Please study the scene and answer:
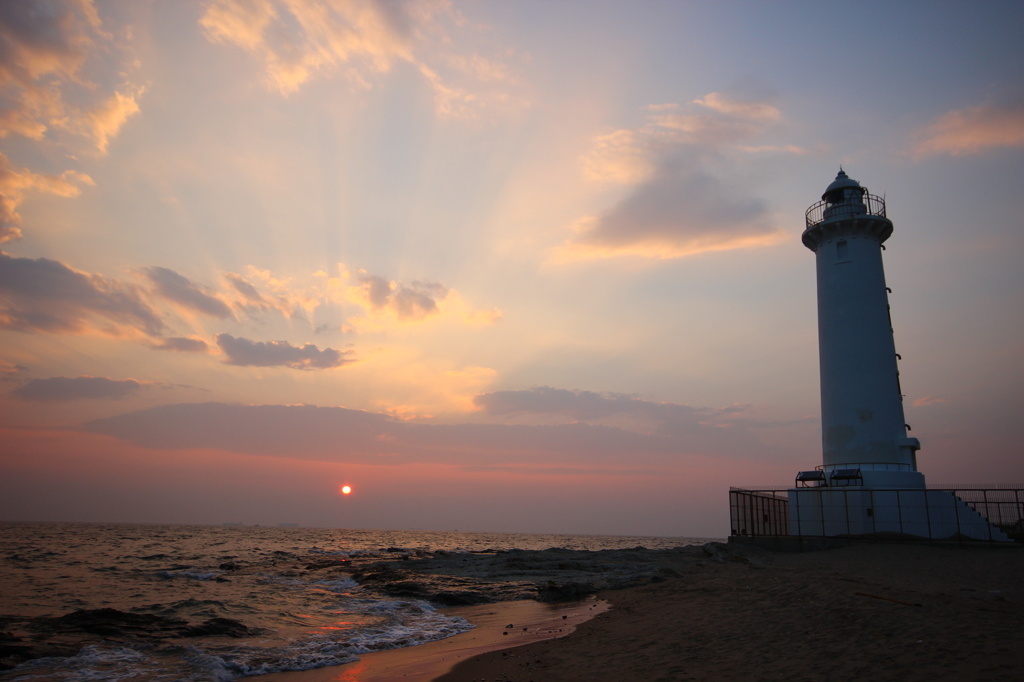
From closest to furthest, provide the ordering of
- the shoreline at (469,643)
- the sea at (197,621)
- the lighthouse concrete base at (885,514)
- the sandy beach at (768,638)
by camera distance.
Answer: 1. the sandy beach at (768,638)
2. the shoreline at (469,643)
3. the sea at (197,621)
4. the lighthouse concrete base at (885,514)

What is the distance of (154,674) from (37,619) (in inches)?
301

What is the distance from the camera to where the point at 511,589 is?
2338 centimetres

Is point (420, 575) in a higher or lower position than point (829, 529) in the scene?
lower

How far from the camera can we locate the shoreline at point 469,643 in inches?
413

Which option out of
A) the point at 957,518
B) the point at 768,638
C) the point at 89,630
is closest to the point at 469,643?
the point at 768,638

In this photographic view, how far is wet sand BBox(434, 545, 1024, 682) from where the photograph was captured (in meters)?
8.09

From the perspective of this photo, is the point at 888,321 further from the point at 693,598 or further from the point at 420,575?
the point at 420,575

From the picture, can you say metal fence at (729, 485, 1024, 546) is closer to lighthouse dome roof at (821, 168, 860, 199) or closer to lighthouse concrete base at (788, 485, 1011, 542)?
lighthouse concrete base at (788, 485, 1011, 542)

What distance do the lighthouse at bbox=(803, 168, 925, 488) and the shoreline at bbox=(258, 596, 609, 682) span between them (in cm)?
1566

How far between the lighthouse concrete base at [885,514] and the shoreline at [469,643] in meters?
12.7

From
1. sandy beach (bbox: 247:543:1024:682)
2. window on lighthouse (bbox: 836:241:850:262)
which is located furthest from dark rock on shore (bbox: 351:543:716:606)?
window on lighthouse (bbox: 836:241:850:262)

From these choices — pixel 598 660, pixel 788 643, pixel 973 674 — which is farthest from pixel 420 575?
pixel 973 674

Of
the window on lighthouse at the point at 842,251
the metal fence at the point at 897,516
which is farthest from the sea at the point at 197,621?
the window on lighthouse at the point at 842,251

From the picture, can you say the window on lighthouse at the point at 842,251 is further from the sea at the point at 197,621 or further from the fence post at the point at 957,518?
the sea at the point at 197,621
